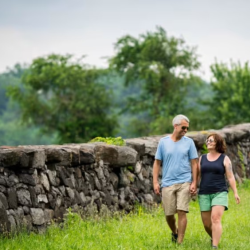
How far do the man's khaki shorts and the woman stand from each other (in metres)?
0.20

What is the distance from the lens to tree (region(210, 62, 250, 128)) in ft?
187

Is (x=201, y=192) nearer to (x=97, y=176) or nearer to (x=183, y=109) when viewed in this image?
(x=97, y=176)

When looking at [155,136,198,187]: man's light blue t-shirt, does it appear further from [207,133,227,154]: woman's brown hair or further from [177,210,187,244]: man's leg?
[177,210,187,244]: man's leg

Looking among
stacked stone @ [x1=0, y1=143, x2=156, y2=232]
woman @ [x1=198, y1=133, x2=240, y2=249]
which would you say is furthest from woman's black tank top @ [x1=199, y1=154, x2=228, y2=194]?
stacked stone @ [x1=0, y1=143, x2=156, y2=232]

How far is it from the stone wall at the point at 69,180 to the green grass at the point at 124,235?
294mm

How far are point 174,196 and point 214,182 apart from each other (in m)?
0.58

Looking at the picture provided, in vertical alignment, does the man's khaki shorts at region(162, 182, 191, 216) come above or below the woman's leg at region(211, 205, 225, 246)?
above

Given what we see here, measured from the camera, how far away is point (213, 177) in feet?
29.2

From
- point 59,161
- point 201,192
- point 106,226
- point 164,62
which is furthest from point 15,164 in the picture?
point 164,62

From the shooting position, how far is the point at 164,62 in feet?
206

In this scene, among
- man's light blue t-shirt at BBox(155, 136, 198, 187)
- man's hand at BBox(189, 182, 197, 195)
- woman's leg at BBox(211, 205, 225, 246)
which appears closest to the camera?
woman's leg at BBox(211, 205, 225, 246)

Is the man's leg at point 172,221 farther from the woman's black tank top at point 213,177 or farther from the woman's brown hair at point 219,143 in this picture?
the woman's brown hair at point 219,143

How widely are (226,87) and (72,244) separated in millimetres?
51996

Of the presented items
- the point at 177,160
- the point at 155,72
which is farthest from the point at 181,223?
the point at 155,72
